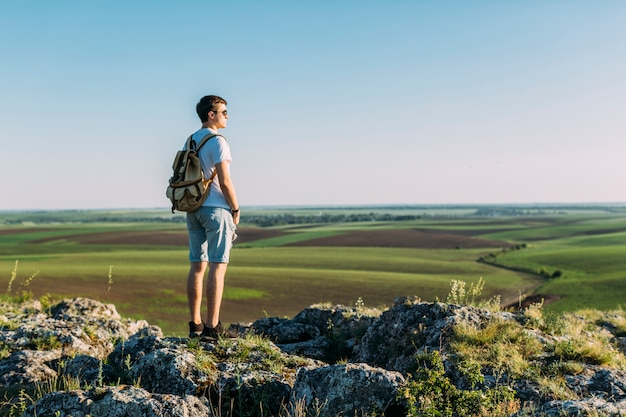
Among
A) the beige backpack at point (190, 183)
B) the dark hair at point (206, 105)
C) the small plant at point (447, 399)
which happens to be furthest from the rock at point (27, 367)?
the small plant at point (447, 399)

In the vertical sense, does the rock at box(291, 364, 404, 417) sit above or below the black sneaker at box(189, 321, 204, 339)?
below

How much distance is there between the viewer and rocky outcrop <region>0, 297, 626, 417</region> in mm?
4832

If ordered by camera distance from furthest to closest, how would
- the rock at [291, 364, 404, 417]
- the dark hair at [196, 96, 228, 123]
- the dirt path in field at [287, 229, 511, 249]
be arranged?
1. the dirt path in field at [287, 229, 511, 249]
2. the dark hair at [196, 96, 228, 123]
3. the rock at [291, 364, 404, 417]

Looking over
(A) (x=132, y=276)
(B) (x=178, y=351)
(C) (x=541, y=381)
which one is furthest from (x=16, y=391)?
(A) (x=132, y=276)

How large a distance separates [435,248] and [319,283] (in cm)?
4359

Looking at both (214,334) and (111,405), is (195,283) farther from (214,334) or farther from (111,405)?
(111,405)

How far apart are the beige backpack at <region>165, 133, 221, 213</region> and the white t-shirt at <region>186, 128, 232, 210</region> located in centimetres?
7

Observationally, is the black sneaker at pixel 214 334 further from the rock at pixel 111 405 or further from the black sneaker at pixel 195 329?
the rock at pixel 111 405

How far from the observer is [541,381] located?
584 cm

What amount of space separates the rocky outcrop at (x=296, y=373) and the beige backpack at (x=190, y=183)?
1.82 m

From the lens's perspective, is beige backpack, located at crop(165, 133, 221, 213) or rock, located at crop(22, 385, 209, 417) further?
beige backpack, located at crop(165, 133, 221, 213)

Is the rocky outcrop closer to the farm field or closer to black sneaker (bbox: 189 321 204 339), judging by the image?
black sneaker (bbox: 189 321 204 339)

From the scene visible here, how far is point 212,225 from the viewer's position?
686 cm

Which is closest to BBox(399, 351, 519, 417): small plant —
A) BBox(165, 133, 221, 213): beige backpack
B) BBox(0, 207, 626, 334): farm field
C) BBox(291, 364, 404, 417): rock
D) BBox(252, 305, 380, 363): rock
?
BBox(291, 364, 404, 417): rock
